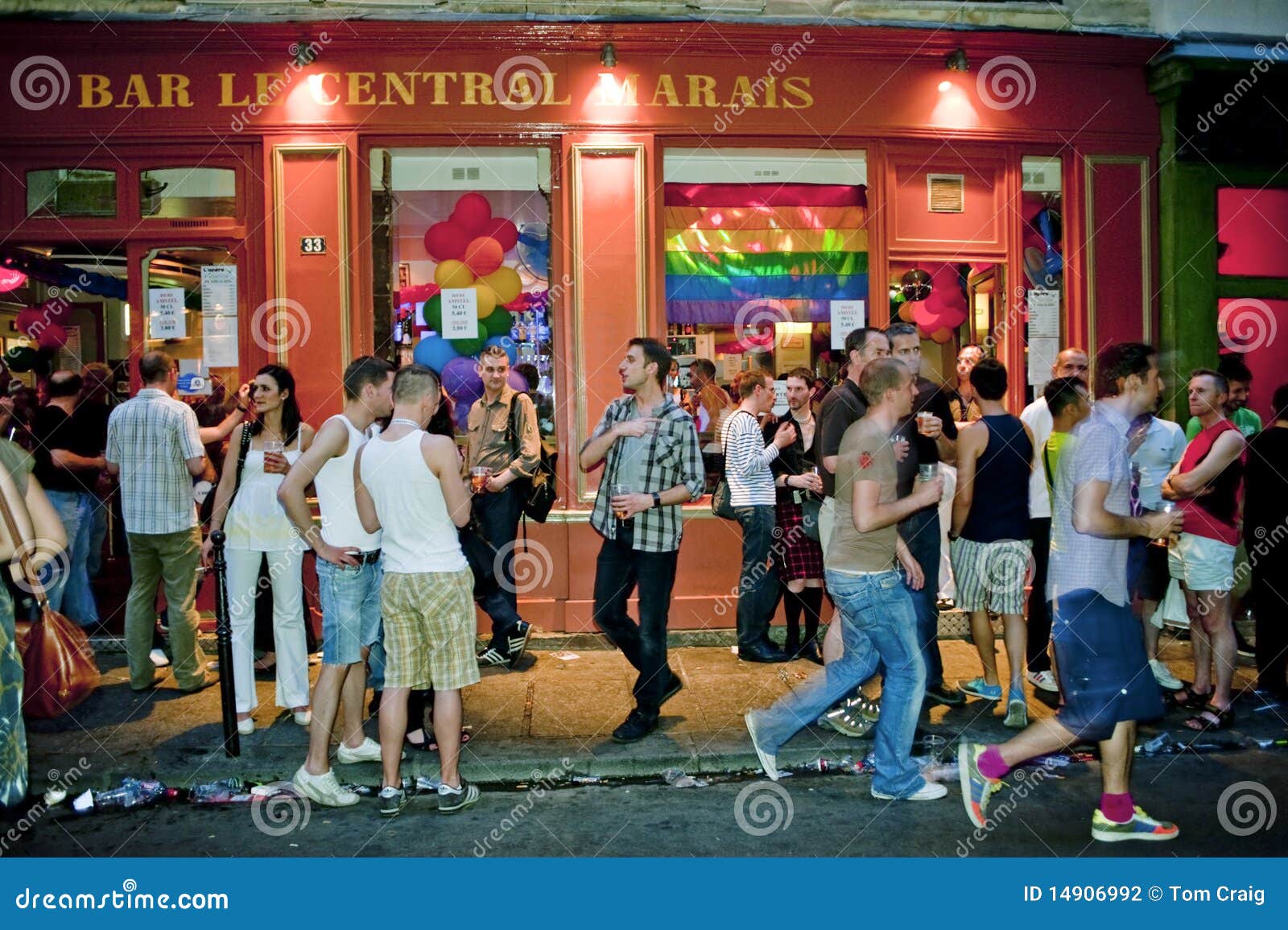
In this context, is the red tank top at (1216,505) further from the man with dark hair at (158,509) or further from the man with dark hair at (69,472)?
the man with dark hair at (69,472)

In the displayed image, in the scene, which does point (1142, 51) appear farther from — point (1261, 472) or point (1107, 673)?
point (1107, 673)

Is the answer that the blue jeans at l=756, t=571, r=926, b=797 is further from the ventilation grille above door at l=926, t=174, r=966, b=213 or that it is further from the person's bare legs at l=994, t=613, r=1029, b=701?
the ventilation grille above door at l=926, t=174, r=966, b=213

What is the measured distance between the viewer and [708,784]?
596cm

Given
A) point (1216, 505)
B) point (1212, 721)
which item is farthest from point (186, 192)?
point (1212, 721)

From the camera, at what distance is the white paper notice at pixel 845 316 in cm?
957

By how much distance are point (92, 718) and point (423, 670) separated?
2.94m

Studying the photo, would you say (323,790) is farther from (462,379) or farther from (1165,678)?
(1165,678)

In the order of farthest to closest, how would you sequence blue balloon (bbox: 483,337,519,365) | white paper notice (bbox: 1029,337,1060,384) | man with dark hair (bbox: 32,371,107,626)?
white paper notice (bbox: 1029,337,1060,384) → blue balloon (bbox: 483,337,519,365) → man with dark hair (bbox: 32,371,107,626)

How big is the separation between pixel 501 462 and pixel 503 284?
189 centimetres

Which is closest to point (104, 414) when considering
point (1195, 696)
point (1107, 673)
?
point (1107, 673)

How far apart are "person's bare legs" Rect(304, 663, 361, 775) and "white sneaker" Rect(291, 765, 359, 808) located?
0.03 metres

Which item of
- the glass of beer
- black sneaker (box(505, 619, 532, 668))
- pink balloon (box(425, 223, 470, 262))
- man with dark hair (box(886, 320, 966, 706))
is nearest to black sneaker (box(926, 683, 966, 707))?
man with dark hair (box(886, 320, 966, 706))

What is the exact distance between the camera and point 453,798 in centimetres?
550

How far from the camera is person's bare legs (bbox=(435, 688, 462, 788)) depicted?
539 cm
